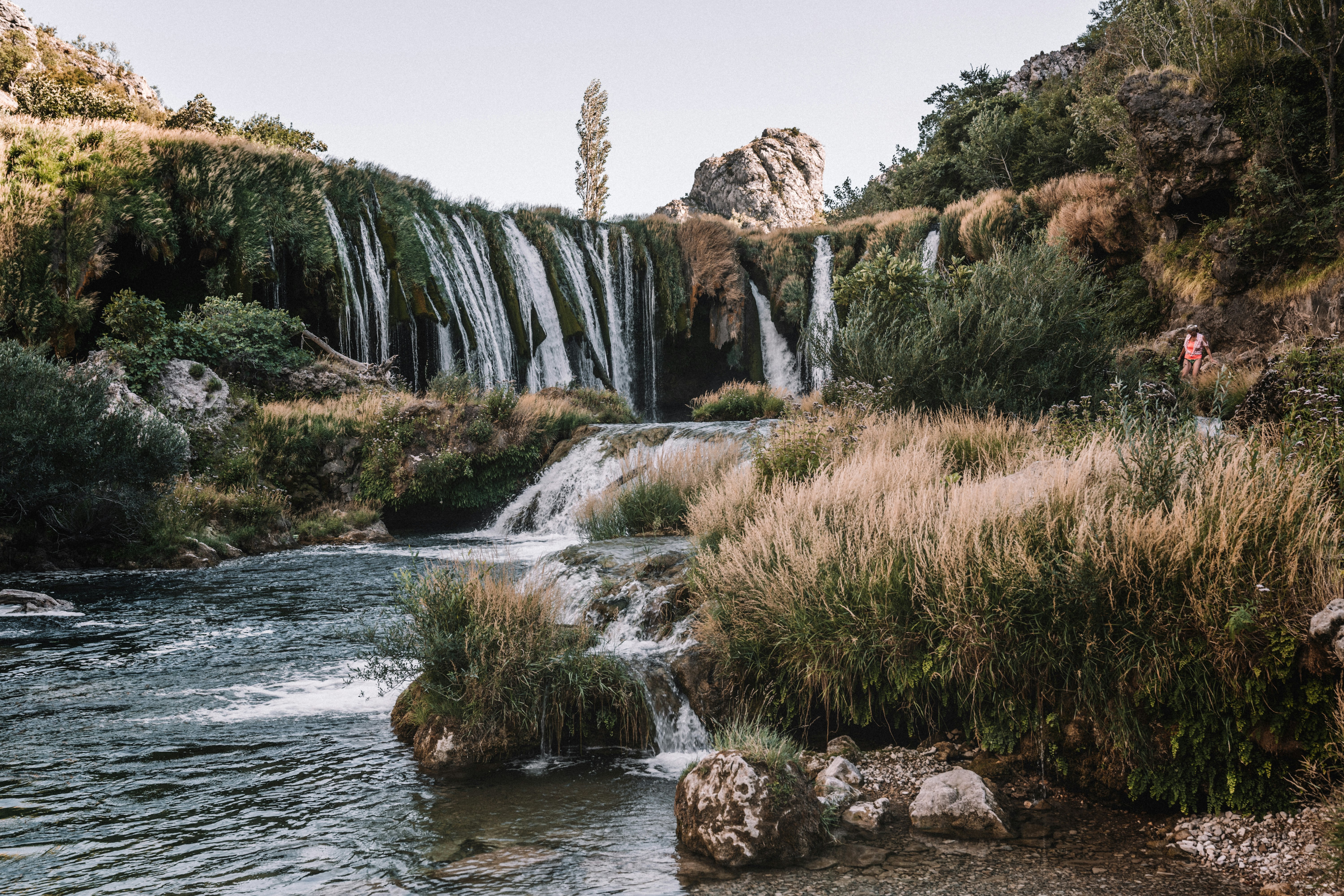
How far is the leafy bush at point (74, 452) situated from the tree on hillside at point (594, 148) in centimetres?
4156

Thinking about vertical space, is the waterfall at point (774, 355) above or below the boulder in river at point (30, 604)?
above

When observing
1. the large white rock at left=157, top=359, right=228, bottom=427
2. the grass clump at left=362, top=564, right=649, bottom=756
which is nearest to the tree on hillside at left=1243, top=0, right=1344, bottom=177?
the grass clump at left=362, top=564, right=649, bottom=756

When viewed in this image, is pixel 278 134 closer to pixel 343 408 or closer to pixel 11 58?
pixel 11 58

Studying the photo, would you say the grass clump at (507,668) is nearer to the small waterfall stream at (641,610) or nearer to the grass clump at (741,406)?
the small waterfall stream at (641,610)

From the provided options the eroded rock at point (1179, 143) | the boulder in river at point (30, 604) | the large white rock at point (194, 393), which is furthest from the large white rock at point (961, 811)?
the eroded rock at point (1179, 143)

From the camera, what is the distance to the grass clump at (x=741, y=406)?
18.6m

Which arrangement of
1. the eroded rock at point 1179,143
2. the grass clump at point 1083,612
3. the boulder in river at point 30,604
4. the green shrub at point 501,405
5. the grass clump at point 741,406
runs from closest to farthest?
the grass clump at point 1083,612 < the boulder in river at point 30,604 < the eroded rock at point 1179,143 < the green shrub at point 501,405 < the grass clump at point 741,406

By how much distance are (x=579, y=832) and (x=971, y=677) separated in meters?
2.27

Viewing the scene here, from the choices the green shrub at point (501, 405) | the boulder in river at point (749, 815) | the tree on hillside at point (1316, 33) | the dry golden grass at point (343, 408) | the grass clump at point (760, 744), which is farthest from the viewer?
the green shrub at point (501, 405)

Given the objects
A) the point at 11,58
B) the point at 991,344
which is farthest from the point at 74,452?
the point at 11,58

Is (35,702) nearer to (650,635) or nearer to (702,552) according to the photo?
(650,635)

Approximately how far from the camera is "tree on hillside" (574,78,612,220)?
50969 mm

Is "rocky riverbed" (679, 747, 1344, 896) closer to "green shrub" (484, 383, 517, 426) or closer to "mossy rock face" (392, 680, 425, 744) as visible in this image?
"mossy rock face" (392, 680, 425, 744)

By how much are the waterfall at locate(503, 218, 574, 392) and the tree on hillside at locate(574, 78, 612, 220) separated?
2877 cm
